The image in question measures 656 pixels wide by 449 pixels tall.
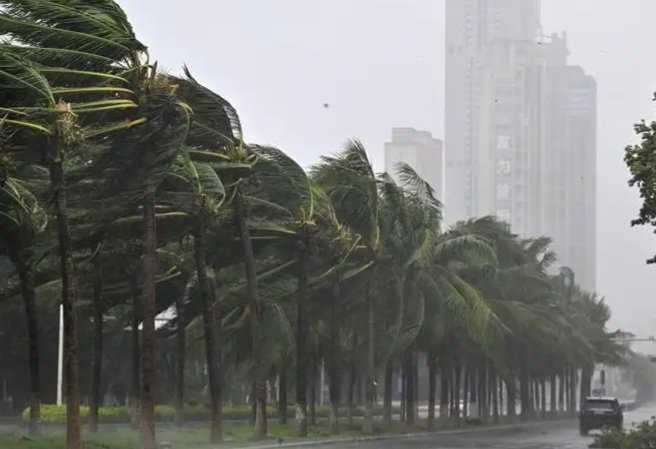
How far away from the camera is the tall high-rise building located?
78312mm

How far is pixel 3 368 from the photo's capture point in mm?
57750

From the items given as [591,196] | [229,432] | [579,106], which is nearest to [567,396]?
[591,196]

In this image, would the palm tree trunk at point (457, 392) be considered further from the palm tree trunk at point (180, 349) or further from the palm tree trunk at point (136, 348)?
the palm tree trunk at point (136, 348)

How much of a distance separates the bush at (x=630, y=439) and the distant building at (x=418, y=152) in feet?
86.2

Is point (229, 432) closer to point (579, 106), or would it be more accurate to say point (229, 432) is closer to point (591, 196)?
point (579, 106)

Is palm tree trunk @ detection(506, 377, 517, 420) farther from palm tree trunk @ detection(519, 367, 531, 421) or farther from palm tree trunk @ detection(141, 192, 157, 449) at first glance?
palm tree trunk @ detection(141, 192, 157, 449)

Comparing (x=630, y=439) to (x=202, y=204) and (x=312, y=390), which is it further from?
(x=312, y=390)

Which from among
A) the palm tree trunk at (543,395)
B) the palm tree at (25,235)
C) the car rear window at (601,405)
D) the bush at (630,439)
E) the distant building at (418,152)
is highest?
the distant building at (418,152)

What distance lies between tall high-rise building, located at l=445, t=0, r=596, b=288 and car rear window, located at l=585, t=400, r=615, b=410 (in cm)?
2854

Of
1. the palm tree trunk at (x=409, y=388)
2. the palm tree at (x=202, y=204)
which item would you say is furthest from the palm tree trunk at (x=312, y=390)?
the palm tree at (x=202, y=204)

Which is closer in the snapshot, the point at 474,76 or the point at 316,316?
the point at 316,316

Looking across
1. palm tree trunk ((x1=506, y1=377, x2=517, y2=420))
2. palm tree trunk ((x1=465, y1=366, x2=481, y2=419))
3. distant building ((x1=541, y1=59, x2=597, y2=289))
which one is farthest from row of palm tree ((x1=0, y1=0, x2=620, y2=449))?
distant building ((x1=541, y1=59, x2=597, y2=289))

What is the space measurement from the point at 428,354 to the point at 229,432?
17262 mm

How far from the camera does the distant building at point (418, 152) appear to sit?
6395 cm
